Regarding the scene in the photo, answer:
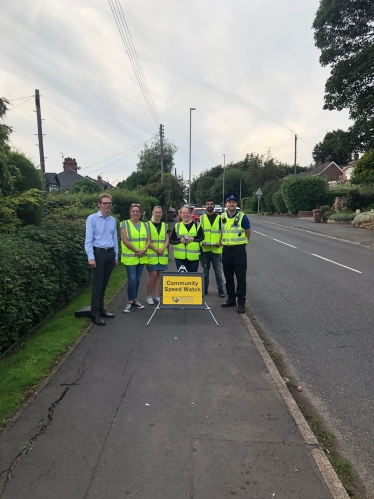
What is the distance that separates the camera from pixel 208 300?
24.2 feet

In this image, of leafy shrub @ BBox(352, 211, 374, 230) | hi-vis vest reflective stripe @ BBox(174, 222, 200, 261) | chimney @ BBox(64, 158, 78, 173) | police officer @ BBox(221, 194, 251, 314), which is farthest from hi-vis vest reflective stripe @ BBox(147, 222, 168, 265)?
chimney @ BBox(64, 158, 78, 173)

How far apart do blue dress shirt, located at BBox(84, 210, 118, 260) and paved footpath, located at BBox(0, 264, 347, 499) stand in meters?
1.59

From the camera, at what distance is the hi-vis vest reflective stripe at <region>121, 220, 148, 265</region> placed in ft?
20.9

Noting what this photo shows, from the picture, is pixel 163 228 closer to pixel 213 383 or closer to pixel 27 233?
pixel 27 233

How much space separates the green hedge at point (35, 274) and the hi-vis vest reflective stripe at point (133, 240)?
3.79 feet

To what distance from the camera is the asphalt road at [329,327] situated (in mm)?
3479

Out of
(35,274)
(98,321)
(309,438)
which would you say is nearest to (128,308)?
(98,321)

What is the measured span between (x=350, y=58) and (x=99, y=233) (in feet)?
72.3

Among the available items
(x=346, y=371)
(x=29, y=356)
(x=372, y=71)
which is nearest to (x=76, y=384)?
(x=29, y=356)

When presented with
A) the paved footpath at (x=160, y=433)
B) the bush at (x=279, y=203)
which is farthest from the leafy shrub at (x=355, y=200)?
the paved footpath at (x=160, y=433)

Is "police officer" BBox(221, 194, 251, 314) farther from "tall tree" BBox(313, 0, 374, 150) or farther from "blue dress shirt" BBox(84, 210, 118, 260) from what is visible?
"tall tree" BBox(313, 0, 374, 150)

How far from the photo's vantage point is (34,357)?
4539 millimetres

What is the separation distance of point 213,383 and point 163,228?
332cm

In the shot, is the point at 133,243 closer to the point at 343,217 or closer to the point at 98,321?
the point at 98,321
